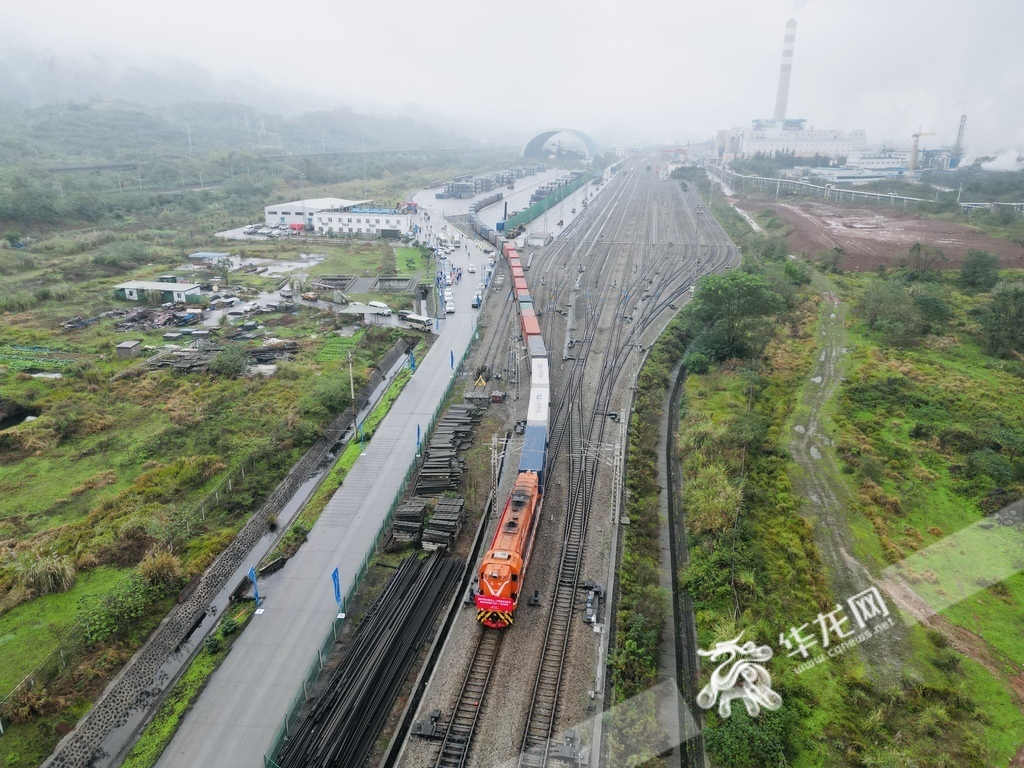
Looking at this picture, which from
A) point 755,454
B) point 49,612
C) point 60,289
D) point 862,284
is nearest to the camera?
point 49,612

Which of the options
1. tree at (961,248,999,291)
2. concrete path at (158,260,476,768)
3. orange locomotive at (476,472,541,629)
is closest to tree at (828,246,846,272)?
tree at (961,248,999,291)

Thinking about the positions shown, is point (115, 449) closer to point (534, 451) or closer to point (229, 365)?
point (229, 365)

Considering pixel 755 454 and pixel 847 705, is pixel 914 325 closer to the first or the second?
pixel 755 454

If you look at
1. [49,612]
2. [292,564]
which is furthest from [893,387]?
[49,612]

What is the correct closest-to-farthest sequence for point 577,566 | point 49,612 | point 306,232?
point 49,612, point 577,566, point 306,232

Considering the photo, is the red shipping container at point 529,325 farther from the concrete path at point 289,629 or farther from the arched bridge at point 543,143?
the arched bridge at point 543,143

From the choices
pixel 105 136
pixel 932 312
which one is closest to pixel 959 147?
pixel 932 312

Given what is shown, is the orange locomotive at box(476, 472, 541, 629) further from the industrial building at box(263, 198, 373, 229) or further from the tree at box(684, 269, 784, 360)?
the industrial building at box(263, 198, 373, 229)
